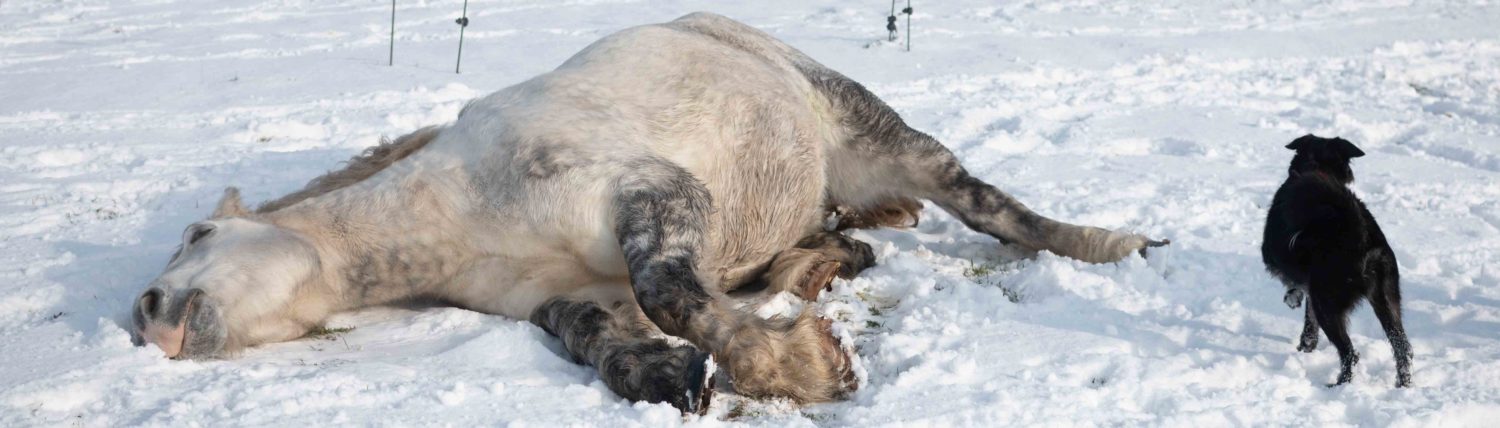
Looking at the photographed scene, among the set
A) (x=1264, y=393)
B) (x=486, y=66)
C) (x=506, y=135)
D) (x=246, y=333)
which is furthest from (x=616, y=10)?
(x=1264, y=393)

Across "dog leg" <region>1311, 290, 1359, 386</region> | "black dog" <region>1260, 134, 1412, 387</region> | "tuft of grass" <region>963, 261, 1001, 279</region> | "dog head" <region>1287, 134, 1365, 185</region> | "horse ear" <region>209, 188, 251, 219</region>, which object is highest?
"dog head" <region>1287, 134, 1365, 185</region>

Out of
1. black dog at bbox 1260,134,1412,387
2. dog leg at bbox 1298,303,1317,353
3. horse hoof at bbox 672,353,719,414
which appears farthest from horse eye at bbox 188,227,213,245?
dog leg at bbox 1298,303,1317,353

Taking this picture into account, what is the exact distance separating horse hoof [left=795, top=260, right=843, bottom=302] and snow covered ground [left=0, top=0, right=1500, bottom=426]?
0.37 feet

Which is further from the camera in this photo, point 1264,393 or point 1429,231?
point 1429,231

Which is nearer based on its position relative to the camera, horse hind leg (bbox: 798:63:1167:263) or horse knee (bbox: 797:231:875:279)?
horse knee (bbox: 797:231:875:279)

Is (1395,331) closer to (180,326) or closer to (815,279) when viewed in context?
(815,279)

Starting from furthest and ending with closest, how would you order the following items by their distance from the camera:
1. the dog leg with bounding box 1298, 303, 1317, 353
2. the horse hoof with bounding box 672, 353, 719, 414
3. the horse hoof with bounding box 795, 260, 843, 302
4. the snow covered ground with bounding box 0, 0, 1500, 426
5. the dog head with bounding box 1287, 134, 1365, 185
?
the horse hoof with bounding box 795, 260, 843, 302
the dog head with bounding box 1287, 134, 1365, 185
the dog leg with bounding box 1298, 303, 1317, 353
the snow covered ground with bounding box 0, 0, 1500, 426
the horse hoof with bounding box 672, 353, 719, 414

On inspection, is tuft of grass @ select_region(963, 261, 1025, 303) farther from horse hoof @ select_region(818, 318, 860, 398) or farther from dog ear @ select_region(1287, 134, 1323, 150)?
dog ear @ select_region(1287, 134, 1323, 150)

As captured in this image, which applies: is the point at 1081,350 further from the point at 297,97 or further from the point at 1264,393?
the point at 297,97

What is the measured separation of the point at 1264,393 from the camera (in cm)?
338

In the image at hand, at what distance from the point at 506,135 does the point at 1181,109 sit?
4.71 meters

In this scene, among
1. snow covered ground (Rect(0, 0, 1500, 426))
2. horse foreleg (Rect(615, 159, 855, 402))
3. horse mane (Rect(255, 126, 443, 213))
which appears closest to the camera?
snow covered ground (Rect(0, 0, 1500, 426))

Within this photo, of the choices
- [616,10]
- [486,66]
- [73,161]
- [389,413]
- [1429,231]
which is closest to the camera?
[389,413]

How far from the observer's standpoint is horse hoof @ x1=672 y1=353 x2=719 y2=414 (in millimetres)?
3227
